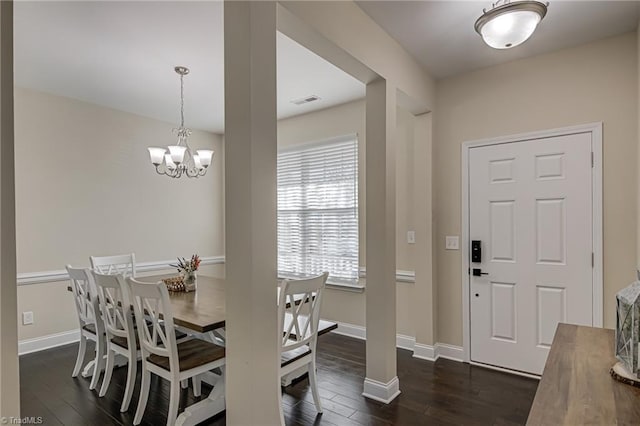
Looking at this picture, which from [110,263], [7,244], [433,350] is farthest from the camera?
[110,263]

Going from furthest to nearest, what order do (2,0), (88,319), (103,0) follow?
(88,319) < (103,0) < (2,0)

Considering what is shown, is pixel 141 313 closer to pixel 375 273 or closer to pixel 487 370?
pixel 375 273

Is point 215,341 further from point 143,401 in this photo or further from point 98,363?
point 98,363

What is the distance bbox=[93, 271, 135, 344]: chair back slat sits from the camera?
228cm

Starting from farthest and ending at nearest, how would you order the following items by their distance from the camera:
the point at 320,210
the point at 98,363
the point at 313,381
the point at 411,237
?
the point at 320,210 → the point at 411,237 → the point at 98,363 → the point at 313,381

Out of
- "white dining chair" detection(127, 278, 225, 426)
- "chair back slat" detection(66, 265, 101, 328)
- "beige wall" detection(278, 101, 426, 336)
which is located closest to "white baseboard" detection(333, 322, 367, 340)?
"beige wall" detection(278, 101, 426, 336)

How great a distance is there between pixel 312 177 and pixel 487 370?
Result: 281 cm

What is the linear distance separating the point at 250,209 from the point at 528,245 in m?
2.55

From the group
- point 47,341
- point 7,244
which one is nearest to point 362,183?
point 7,244

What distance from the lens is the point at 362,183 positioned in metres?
3.85

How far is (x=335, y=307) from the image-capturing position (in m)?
4.12

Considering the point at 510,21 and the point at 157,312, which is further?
the point at 157,312

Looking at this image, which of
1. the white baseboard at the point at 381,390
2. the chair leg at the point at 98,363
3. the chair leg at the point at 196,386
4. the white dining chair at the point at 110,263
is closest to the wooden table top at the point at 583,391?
the white baseboard at the point at 381,390

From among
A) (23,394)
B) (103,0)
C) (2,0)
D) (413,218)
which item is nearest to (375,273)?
(413,218)
